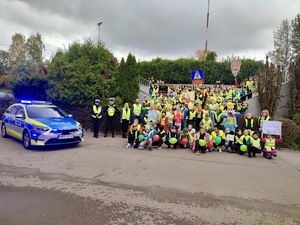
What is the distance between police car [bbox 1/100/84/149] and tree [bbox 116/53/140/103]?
6145 mm

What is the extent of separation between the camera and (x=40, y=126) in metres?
8.52

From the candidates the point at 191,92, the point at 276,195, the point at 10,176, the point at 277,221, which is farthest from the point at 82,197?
the point at 191,92

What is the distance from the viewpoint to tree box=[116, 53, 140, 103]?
16094mm

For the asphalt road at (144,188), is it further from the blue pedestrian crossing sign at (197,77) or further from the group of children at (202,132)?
the blue pedestrian crossing sign at (197,77)

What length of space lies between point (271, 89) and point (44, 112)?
11.2 meters

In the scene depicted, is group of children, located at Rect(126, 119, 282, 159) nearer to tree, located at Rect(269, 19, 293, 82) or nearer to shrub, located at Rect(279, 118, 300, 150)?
shrub, located at Rect(279, 118, 300, 150)

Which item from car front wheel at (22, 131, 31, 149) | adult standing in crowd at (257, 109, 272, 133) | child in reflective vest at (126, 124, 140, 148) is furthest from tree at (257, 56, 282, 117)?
car front wheel at (22, 131, 31, 149)

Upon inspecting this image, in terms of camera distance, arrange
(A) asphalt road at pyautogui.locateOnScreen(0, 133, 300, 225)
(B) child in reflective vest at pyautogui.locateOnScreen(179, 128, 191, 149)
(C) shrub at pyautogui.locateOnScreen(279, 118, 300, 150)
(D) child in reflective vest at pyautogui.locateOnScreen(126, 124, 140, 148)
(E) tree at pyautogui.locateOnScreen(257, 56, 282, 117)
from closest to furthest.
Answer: (A) asphalt road at pyautogui.locateOnScreen(0, 133, 300, 225) < (D) child in reflective vest at pyautogui.locateOnScreen(126, 124, 140, 148) < (B) child in reflective vest at pyautogui.locateOnScreen(179, 128, 191, 149) < (C) shrub at pyautogui.locateOnScreen(279, 118, 300, 150) < (E) tree at pyautogui.locateOnScreen(257, 56, 282, 117)

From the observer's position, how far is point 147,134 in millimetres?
9805

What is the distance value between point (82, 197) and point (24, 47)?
5097 centimetres

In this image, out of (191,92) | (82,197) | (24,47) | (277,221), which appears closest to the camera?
(277,221)

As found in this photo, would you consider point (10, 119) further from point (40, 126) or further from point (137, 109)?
point (137, 109)

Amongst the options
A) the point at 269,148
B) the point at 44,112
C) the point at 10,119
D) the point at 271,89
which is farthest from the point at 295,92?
the point at 10,119

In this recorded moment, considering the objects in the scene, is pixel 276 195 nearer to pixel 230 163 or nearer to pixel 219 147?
pixel 230 163
